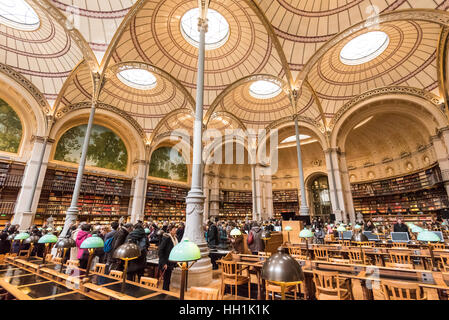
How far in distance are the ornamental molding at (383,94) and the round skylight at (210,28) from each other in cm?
980

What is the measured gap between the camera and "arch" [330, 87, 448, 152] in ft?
39.4

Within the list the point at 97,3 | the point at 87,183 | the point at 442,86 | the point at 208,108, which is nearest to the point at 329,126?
the point at 442,86

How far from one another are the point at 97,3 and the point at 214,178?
1643cm

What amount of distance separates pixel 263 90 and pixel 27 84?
15.7 m

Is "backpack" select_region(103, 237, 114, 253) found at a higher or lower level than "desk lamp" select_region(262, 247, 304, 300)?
lower

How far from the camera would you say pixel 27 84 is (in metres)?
11.6

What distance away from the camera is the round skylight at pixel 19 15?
9836 millimetres

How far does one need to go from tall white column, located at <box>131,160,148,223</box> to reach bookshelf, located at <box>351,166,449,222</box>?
1875 centimetres

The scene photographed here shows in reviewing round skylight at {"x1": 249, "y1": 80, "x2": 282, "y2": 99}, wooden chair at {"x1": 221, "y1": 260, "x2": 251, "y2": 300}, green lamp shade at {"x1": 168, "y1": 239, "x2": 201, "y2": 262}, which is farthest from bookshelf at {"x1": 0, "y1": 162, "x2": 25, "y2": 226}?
round skylight at {"x1": 249, "y1": 80, "x2": 282, "y2": 99}

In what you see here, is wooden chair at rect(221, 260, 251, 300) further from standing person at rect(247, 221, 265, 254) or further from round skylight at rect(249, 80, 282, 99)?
Answer: round skylight at rect(249, 80, 282, 99)

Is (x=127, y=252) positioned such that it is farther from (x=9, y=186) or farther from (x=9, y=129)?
(x=9, y=129)

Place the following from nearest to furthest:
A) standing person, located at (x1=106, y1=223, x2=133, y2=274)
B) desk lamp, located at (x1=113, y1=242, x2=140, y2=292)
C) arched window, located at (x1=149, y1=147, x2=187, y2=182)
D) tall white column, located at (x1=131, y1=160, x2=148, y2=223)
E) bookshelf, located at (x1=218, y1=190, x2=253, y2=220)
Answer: desk lamp, located at (x1=113, y1=242, x2=140, y2=292) < standing person, located at (x1=106, y1=223, x2=133, y2=274) < tall white column, located at (x1=131, y1=160, x2=148, y2=223) < arched window, located at (x1=149, y1=147, x2=187, y2=182) < bookshelf, located at (x1=218, y1=190, x2=253, y2=220)

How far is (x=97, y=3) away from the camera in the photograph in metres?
9.23

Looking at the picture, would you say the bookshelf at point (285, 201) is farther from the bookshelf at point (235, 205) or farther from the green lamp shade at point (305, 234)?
the green lamp shade at point (305, 234)
